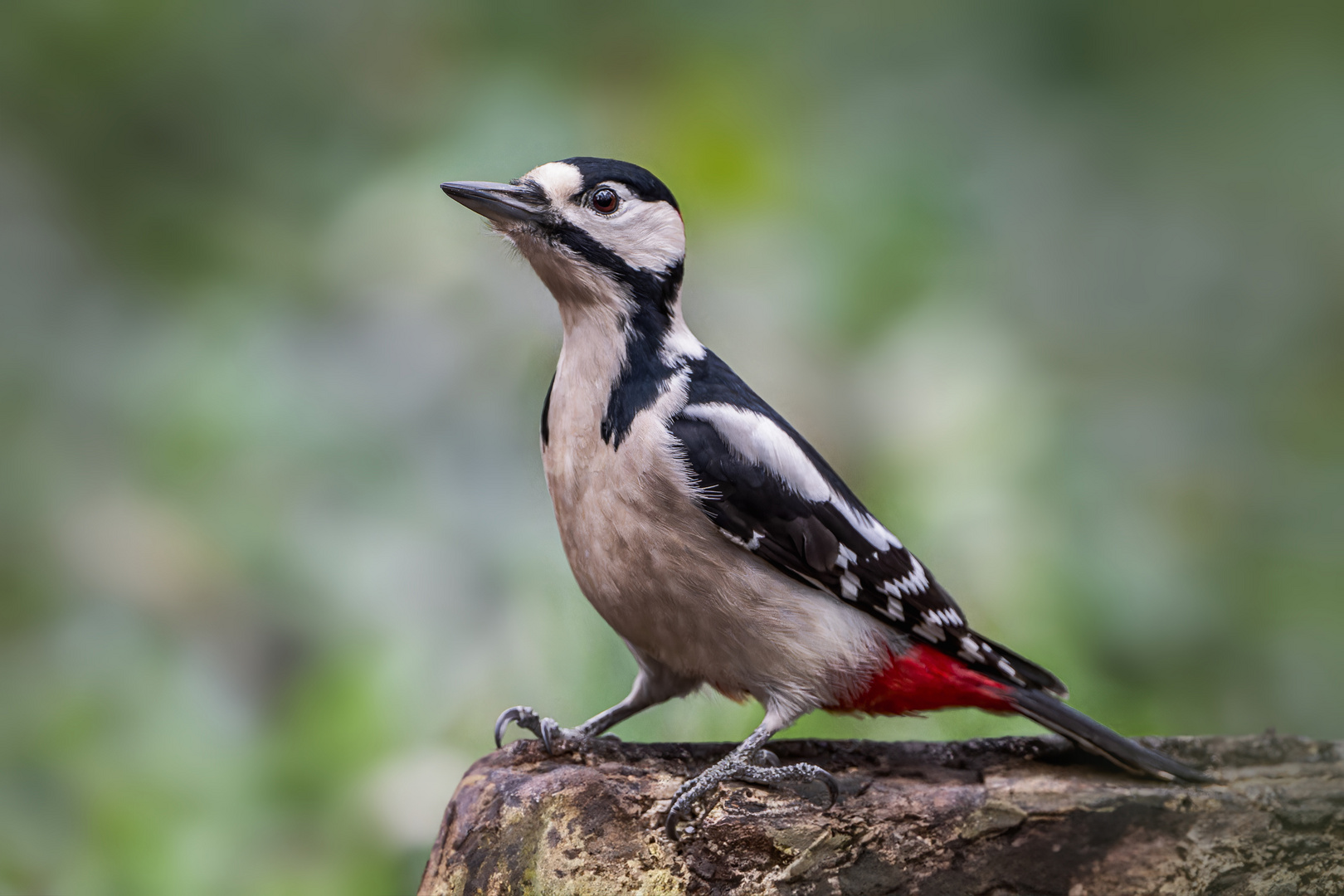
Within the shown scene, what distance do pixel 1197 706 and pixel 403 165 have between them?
2441mm

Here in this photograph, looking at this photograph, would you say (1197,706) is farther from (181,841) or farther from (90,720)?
(90,720)

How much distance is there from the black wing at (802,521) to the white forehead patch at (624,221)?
20 centimetres

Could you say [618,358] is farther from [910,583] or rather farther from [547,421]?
[910,583]

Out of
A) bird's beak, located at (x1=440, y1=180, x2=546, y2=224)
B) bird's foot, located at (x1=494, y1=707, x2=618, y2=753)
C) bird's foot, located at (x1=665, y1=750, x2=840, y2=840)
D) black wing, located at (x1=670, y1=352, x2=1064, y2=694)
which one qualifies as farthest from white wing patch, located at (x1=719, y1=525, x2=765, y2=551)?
bird's beak, located at (x1=440, y1=180, x2=546, y2=224)

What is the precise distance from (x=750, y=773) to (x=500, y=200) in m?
1.00

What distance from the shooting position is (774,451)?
1.93 metres

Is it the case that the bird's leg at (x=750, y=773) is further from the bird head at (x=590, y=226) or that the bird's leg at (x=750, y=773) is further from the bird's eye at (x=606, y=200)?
the bird's eye at (x=606, y=200)

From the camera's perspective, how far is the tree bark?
5.77 feet

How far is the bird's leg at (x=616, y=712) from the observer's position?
6.73 feet

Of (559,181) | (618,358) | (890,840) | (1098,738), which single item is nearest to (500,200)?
(559,181)

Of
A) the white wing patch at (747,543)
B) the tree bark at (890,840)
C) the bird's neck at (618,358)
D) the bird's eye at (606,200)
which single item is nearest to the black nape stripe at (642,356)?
the bird's neck at (618,358)

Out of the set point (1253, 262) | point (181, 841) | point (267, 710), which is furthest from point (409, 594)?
point (1253, 262)

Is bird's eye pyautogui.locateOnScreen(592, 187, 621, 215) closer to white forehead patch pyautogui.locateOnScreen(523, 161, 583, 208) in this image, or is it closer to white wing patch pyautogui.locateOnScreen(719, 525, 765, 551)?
white forehead patch pyautogui.locateOnScreen(523, 161, 583, 208)

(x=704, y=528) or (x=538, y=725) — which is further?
(x=538, y=725)
